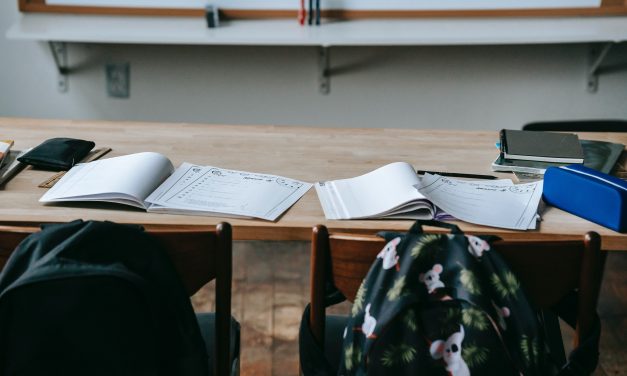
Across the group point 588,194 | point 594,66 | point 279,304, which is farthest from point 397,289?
point 594,66

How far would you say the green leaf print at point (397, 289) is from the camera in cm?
101

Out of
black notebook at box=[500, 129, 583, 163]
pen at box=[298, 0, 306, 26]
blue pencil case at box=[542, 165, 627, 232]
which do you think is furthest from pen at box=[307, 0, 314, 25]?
blue pencil case at box=[542, 165, 627, 232]

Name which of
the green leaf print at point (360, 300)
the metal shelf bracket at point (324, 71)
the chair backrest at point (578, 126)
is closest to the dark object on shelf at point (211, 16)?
the metal shelf bracket at point (324, 71)

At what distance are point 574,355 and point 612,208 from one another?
318 millimetres

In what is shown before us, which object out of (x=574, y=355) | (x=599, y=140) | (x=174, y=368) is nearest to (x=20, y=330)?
(x=174, y=368)

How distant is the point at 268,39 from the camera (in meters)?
2.77

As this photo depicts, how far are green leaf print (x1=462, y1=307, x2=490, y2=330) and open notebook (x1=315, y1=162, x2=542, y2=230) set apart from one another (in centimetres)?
37

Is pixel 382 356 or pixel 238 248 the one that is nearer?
pixel 382 356

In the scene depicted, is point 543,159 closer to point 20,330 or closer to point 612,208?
point 612,208

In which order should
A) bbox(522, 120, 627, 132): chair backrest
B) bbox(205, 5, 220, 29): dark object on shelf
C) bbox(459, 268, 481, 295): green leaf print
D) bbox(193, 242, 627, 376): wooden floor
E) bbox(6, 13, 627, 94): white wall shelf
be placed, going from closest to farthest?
bbox(459, 268, 481, 295): green leaf print → bbox(193, 242, 627, 376): wooden floor → bbox(522, 120, 627, 132): chair backrest → bbox(6, 13, 627, 94): white wall shelf → bbox(205, 5, 220, 29): dark object on shelf

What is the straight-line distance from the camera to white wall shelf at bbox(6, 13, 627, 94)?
276 centimetres

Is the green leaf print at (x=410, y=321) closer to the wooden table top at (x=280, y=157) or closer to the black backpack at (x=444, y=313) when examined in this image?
the black backpack at (x=444, y=313)

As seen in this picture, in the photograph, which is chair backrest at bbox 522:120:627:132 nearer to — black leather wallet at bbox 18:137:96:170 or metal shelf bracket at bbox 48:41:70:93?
black leather wallet at bbox 18:137:96:170

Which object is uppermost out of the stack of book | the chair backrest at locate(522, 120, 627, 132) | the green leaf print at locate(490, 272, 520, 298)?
the stack of book
